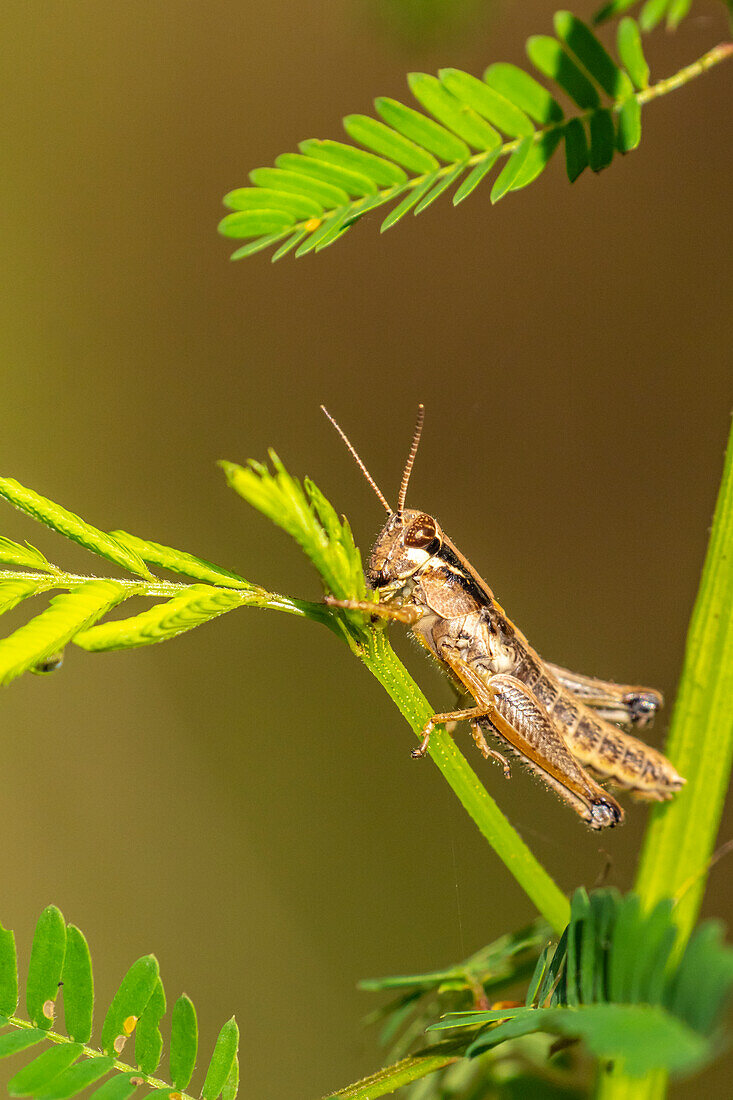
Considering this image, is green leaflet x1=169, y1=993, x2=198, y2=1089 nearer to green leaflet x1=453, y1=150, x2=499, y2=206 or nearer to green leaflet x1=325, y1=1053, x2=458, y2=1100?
green leaflet x1=325, y1=1053, x2=458, y2=1100

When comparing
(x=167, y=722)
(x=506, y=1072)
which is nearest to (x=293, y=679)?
(x=167, y=722)

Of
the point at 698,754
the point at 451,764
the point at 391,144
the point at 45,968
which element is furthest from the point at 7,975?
the point at 391,144

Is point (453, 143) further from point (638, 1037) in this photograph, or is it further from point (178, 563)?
point (638, 1037)

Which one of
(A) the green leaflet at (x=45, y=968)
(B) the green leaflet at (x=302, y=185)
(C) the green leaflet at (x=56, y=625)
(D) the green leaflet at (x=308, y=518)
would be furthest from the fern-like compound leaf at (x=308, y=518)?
(A) the green leaflet at (x=45, y=968)

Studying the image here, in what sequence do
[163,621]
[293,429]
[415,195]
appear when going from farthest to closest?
[293,429]
[415,195]
[163,621]

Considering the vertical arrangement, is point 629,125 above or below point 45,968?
above
